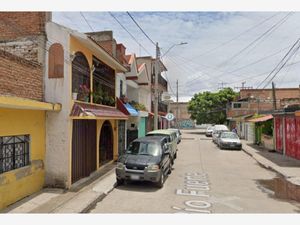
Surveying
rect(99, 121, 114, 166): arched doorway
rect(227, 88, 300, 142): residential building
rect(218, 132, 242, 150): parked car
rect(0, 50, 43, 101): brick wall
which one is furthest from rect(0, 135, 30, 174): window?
rect(227, 88, 300, 142): residential building

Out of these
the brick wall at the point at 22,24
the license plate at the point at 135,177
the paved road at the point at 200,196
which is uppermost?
the brick wall at the point at 22,24

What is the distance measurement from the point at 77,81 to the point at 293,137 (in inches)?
538

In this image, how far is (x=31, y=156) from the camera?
852 cm

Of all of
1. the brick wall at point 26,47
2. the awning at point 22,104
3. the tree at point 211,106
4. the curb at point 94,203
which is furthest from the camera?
the tree at point 211,106

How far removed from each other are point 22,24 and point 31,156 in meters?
4.60

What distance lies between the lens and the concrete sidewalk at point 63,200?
7086mm

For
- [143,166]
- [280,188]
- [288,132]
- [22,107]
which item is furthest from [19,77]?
[288,132]

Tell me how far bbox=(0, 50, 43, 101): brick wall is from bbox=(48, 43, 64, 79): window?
364 mm

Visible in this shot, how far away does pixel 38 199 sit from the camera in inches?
314

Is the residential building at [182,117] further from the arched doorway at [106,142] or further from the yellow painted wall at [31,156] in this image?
the yellow painted wall at [31,156]

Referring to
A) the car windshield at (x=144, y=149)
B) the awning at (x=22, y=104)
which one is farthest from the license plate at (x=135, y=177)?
the awning at (x=22, y=104)

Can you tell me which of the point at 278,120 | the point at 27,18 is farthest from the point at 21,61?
the point at 278,120

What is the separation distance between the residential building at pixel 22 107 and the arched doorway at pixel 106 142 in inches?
226

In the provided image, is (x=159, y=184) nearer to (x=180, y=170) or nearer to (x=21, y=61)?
(x=180, y=170)
